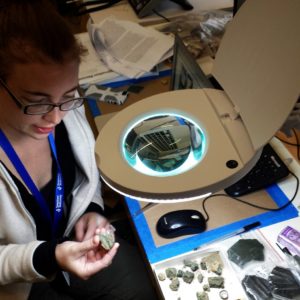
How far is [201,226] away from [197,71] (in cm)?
38

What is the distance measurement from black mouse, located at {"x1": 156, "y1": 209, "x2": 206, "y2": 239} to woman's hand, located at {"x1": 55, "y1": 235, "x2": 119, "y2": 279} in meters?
0.13

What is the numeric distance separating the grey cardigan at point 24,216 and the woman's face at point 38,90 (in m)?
0.14

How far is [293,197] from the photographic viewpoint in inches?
35.9

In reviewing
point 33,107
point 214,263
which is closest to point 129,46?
point 33,107

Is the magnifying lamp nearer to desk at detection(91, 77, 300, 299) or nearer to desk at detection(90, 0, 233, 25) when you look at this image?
desk at detection(91, 77, 300, 299)

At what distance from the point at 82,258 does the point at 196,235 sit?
0.26 metres

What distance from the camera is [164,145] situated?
608mm

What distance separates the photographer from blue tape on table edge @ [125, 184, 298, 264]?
2.75 feet

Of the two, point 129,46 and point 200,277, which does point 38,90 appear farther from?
point 129,46

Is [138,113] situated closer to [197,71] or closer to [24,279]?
[197,71]

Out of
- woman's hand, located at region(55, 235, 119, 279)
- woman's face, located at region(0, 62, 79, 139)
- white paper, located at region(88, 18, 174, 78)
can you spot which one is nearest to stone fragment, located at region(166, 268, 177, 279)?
woman's hand, located at region(55, 235, 119, 279)

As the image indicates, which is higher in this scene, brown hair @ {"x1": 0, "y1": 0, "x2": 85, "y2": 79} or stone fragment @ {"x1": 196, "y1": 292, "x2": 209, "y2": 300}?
brown hair @ {"x1": 0, "y1": 0, "x2": 85, "y2": 79}

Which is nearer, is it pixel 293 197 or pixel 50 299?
pixel 293 197

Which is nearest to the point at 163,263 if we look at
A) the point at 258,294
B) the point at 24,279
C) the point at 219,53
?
the point at 258,294
